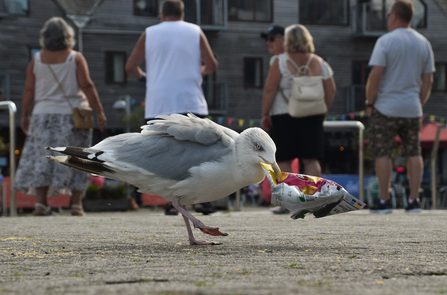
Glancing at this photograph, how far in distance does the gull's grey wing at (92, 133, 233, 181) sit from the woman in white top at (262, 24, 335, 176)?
2618mm

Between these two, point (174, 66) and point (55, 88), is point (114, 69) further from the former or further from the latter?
point (174, 66)

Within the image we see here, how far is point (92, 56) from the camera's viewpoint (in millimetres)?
22297

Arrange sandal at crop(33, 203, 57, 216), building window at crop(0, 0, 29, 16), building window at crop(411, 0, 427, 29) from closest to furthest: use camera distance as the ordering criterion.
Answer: sandal at crop(33, 203, 57, 216), building window at crop(0, 0, 29, 16), building window at crop(411, 0, 427, 29)

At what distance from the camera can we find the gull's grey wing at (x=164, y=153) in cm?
329

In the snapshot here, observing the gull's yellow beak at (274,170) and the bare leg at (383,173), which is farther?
the bare leg at (383,173)

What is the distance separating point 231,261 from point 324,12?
75.4ft

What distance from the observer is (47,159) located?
19.8 feet

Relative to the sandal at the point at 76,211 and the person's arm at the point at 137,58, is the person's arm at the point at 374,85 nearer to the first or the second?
the person's arm at the point at 137,58

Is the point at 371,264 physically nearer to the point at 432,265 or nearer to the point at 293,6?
the point at 432,265

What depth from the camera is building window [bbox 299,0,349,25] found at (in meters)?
24.3

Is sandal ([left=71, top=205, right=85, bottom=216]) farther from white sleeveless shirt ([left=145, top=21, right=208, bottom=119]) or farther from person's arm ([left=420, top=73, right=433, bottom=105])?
person's arm ([left=420, top=73, right=433, bottom=105])

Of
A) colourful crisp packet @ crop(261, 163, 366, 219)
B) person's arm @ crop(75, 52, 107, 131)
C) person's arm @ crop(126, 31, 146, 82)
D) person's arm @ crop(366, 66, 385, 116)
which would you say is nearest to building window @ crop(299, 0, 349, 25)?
person's arm @ crop(366, 66, 385, 116)

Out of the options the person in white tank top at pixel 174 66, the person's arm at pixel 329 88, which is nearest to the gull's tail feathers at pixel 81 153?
the person in white tank top at pixel 174 66

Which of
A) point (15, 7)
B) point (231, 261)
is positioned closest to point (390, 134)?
point (231, 261)
